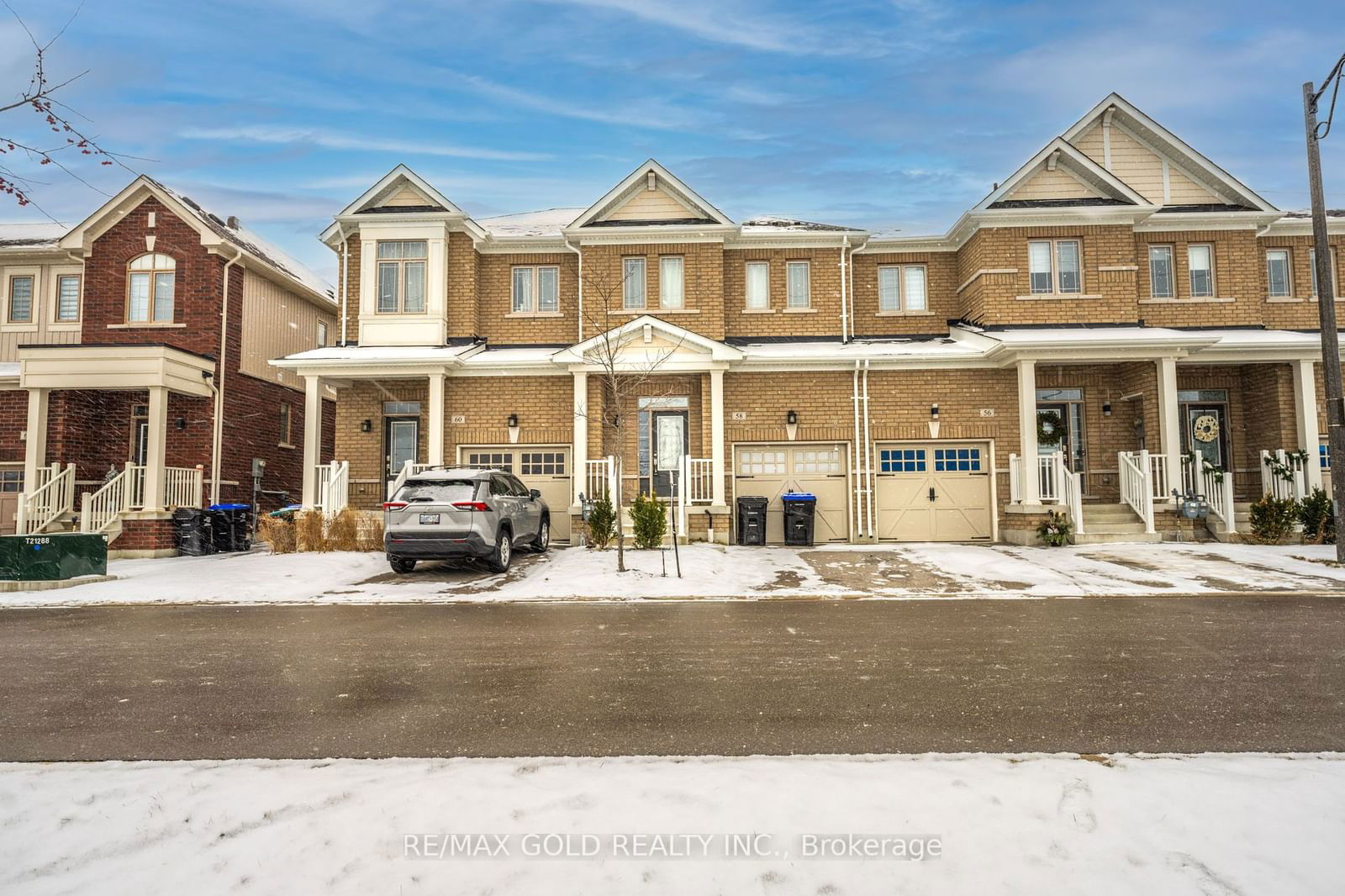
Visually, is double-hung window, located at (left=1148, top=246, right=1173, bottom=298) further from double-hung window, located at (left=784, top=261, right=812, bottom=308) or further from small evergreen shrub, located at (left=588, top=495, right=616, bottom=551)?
small evergreen shrub, located at (left=588, top=495, right=616, bottom=551)

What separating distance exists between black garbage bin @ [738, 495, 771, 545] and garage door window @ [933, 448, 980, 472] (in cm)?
422

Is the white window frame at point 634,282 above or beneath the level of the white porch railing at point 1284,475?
above

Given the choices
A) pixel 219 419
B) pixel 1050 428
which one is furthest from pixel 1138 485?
pixel 219 419

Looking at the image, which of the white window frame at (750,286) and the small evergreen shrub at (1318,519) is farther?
the white window frame at (750,286)

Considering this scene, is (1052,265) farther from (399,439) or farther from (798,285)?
(399,439)

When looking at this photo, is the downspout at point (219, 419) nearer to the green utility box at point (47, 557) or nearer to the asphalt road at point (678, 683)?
the green utility box at point (47, 557)

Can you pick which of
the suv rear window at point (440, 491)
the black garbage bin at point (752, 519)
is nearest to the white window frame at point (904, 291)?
the black garbage bin at point (752, 519)

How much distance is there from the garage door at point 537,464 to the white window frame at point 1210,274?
589 inches

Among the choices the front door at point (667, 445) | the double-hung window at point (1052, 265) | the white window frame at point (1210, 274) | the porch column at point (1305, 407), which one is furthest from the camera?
the white window frame at point (1210, 274)

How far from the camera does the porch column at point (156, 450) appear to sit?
1625cm

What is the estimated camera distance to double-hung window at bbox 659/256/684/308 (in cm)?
1809

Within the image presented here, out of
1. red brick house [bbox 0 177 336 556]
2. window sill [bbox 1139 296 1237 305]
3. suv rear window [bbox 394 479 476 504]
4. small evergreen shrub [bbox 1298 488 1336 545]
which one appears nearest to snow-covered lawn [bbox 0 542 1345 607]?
small evergreen shrub [bbox 1298 488 1336 545]

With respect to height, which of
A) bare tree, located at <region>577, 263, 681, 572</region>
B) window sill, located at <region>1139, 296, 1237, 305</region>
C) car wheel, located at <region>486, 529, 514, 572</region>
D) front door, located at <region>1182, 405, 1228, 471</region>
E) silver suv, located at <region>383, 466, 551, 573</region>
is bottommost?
car wheel, located at <region>486, 529, 514, 572</region>

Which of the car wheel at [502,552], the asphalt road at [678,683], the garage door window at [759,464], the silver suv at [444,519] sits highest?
the garage door window at [759,464]
